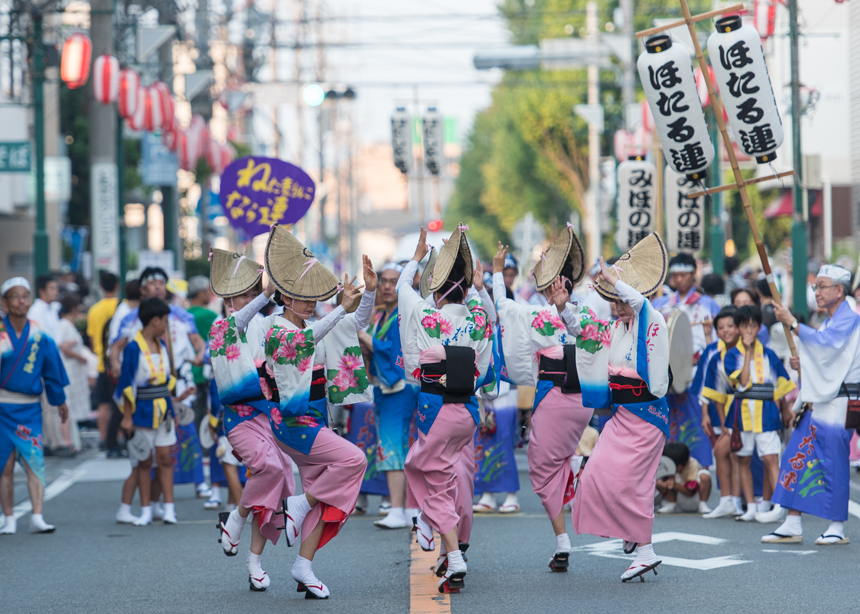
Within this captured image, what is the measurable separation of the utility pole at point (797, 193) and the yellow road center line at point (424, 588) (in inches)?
296

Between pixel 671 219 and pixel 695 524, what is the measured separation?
7.12 m

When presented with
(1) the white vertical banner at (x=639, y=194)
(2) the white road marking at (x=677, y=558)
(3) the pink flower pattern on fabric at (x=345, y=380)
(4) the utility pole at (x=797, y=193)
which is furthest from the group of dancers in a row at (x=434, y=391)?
(1) the white vertical banner at (x=639, y=194)

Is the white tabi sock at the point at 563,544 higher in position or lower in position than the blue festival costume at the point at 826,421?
lower

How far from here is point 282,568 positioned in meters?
7.39

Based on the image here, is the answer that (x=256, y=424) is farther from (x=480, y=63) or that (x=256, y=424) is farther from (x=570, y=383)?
(x=480, y=63)

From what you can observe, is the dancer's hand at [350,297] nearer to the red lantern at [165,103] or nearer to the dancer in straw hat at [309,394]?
the dancer in straw hat at [309,394]

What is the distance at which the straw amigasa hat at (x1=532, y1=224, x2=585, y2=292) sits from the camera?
23.4ft

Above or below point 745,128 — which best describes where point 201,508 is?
below

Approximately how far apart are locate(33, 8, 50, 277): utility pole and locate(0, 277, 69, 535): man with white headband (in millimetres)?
6511

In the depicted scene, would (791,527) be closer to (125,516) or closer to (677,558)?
(677,558)

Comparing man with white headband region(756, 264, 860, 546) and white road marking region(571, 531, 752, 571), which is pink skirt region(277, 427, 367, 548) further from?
man with white headband region(756, 264, 860, 546)

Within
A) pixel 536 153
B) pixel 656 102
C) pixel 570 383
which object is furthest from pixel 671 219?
pixel 536 153

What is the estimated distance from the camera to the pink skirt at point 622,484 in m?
6.55

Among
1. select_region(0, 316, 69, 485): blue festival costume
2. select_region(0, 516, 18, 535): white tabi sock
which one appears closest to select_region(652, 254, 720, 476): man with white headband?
select_region(0, 316, 69, 485): blue festival costume
